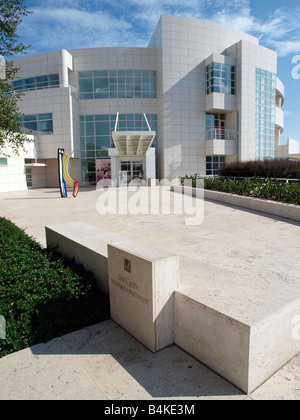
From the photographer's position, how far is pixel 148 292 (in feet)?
11.3

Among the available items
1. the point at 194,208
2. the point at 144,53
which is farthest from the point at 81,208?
the point at 144,53

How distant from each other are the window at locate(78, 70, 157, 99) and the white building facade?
4.4 inches

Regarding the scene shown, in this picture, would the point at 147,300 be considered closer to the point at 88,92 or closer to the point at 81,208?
the point at 81,208

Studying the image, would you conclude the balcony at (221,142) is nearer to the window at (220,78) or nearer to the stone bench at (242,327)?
the window at (220,78)

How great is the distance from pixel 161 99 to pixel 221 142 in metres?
8.25

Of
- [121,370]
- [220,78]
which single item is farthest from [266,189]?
[220,78]

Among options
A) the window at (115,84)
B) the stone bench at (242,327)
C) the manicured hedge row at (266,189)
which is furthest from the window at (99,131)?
the stone bench at (242,327)

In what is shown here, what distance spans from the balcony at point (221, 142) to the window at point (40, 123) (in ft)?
58.2

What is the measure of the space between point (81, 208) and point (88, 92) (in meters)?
22.3

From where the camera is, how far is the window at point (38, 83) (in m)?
31.9

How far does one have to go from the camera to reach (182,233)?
30.2 ft

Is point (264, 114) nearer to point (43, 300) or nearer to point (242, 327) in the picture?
point (43, 300)

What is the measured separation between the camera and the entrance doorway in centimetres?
3020

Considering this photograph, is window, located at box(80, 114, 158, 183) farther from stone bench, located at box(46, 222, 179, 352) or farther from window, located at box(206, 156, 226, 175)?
stone bench, located at box(46, 222, 179, 352)
